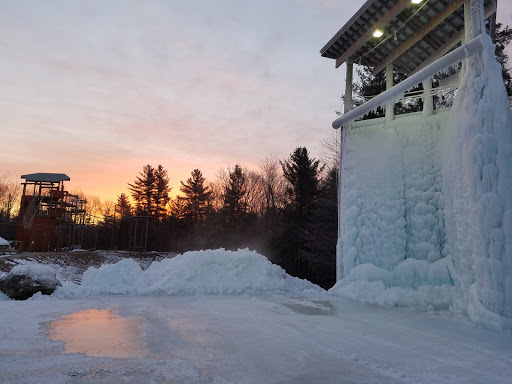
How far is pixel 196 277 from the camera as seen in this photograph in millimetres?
8914

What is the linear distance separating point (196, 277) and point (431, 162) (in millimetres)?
6215

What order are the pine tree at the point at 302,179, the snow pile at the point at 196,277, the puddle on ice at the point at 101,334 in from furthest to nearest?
the pine tree at the point at 302,179
the snow pile at the point at 196,277
the puddle on ice at the point at 101,334

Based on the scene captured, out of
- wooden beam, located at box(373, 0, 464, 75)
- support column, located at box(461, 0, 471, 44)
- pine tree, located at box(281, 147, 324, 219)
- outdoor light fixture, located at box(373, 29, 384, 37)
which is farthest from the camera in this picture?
pine tree, located at box(281, 147, 324, 219)

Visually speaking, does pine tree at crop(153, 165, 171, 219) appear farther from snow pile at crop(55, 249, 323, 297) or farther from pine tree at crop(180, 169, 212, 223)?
snow pile at crop(55, 249, 323, 297)

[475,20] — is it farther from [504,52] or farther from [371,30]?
[504,52]

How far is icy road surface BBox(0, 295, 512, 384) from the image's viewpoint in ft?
8.99

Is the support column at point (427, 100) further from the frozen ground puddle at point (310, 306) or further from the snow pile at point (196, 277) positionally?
the snow pile at point (196, 277)

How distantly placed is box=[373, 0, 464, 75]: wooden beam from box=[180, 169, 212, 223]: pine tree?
29.0m

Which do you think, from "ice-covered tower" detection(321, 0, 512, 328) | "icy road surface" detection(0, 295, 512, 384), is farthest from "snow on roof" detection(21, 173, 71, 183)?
"ice-covered tower" detection(321, 0, 512, 328)

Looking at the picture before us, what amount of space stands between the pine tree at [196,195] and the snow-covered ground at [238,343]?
98.8ft

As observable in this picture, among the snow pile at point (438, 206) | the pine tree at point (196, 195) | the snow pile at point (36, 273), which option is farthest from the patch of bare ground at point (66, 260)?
the pine tree at point (196, 195)

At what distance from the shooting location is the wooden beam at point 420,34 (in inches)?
289

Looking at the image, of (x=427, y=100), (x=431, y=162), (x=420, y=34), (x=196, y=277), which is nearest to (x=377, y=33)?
(x=420, y=34)

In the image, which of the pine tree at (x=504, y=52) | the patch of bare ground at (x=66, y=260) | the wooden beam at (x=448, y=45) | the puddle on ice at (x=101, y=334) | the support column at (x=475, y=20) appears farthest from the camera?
the pine tree at (x=504, y=52)
